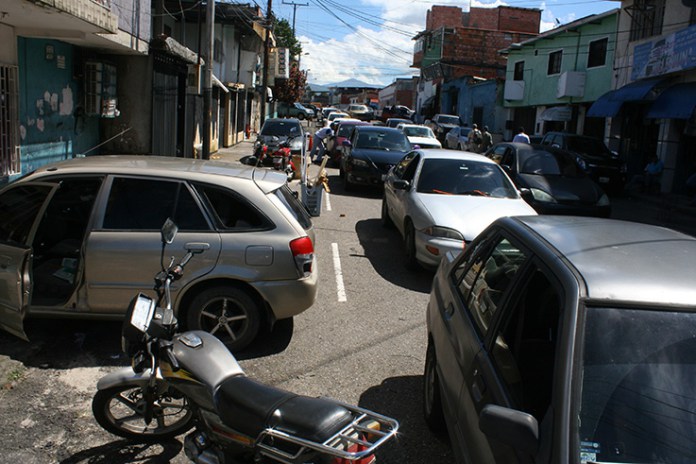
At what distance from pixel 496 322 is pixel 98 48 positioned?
1171 centimetres

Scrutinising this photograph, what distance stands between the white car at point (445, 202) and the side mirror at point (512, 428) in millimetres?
4609

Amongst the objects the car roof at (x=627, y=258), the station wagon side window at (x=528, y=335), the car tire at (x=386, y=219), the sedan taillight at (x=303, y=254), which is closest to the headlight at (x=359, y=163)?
the car tire at (x=386, y=219)

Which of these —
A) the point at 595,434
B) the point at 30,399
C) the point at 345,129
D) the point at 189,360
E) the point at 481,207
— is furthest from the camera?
the point at 345,129

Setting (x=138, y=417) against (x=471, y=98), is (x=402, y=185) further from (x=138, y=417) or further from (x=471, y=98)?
(x=471, y=98)

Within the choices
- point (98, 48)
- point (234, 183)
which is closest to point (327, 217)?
point (98, 48)

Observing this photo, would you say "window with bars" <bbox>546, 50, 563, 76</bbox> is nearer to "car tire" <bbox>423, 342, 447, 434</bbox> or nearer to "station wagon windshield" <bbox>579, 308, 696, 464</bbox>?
"car tire" <bbox>423, 342, 447, 434</bbox>

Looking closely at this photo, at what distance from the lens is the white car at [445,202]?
7.54 metres

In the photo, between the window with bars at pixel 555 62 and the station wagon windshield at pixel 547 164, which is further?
the window with bars at pixel 555 62

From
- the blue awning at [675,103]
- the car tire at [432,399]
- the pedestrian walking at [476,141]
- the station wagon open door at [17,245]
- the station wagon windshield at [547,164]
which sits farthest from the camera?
the pedestrian walking at [476,141]

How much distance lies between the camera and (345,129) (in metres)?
23.5

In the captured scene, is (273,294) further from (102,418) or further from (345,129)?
(345,129)

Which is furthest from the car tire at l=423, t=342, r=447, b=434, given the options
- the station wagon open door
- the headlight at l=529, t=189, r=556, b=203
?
the headlight at l=529, t=189, r=556, b=203

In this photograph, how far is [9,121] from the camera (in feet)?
30.7

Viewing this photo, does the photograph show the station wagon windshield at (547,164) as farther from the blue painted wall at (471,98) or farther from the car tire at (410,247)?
the blue painted wall at (471,98)
